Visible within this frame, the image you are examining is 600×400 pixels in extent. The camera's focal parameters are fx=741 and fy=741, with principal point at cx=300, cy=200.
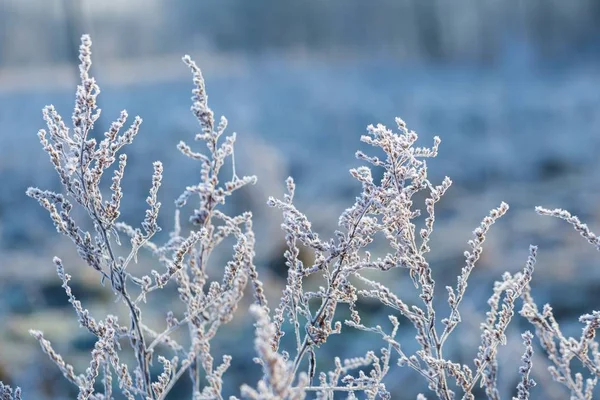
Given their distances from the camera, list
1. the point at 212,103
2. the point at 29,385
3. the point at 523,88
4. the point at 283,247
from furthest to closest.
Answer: the point at 523,88, the point at 212,103, the point at 283,247, the point at 29,385

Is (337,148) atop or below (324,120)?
below

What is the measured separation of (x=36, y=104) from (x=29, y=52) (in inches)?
269

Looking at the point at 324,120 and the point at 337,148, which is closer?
the point at 337,148

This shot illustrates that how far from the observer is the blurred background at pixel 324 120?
630cm

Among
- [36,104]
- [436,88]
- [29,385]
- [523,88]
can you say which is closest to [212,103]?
[36,104]

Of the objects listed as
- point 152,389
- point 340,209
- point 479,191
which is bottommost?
point 152,389

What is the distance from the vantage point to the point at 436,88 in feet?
58.6

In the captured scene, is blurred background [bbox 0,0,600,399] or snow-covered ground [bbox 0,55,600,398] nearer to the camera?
blurred background [bbox 0,0,600,399]

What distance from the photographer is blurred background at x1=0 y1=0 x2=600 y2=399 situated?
6.30 m

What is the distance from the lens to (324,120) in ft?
50.5

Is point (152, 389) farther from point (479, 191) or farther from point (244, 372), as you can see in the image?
point (479, 191)

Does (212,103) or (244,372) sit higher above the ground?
(212,103)

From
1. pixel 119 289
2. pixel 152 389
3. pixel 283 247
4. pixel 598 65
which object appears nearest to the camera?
pixel 119 289

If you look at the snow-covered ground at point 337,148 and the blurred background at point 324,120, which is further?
the snow-covered ground at point 337,148
